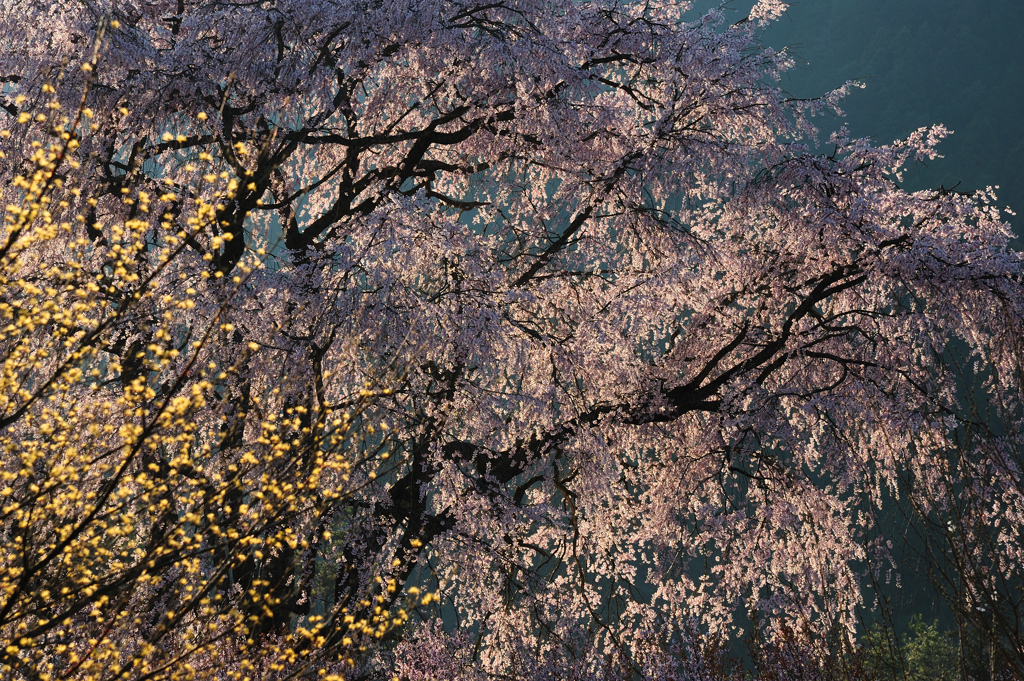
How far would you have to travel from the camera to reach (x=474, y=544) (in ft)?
22.2

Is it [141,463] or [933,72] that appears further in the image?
[933,72]

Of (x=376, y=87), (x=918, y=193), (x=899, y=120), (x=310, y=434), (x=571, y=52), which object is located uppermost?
(x=899, y=120)

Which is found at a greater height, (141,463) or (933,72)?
(933,72)

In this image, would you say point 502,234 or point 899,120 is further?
point 899,120

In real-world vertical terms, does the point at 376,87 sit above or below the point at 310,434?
above

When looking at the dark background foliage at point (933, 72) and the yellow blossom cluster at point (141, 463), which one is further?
the dark background foliage at point (933, 72)

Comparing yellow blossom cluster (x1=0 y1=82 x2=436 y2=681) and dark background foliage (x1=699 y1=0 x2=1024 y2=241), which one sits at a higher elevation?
dark background foliage (x1=699 y1=0 x2=1024 y2=241)

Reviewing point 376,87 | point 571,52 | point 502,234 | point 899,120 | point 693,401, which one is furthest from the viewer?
point 899,120

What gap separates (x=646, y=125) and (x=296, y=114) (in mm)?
3210

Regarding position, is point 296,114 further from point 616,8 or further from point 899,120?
point 899,120

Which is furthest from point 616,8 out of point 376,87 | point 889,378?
point 889,378

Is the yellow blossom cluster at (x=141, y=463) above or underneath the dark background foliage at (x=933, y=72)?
underneath

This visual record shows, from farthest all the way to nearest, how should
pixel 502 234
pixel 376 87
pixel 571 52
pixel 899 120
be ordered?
pixel 899 120 < pixel 502 234 < pixel 376 87 < pixel 571 52

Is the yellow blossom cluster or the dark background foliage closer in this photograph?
the yellow blossom cluster
